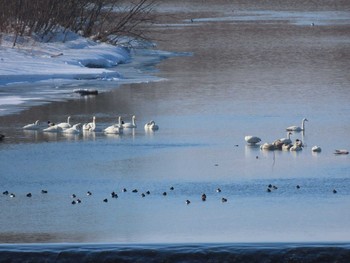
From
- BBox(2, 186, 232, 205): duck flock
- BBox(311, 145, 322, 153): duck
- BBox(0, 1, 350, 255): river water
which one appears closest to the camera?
BBox(0, 1, 350, 255): river water

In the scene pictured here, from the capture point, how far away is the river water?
10977 mm

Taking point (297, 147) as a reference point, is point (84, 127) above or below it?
above

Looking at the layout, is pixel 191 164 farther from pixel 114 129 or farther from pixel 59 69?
pixel 59 69

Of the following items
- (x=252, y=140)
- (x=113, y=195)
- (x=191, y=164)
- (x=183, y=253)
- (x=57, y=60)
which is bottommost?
(x=183, y=253)

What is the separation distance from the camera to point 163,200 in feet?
40.7

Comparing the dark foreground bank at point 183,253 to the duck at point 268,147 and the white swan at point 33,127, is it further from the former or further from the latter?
the white swan at point 33,127

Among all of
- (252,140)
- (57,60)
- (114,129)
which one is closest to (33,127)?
(114,129)

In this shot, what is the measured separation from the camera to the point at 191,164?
14789mm

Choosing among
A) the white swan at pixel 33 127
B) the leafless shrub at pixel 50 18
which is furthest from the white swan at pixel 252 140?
the leafless shrub at pixel 50 18

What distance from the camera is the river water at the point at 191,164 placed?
36.0 feet

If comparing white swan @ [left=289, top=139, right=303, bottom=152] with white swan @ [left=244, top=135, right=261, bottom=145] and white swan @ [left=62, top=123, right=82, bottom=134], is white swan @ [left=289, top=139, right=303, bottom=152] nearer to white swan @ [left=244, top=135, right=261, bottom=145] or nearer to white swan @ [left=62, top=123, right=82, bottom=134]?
white swan @ [left=244, top=135, right=261, bottom=145]

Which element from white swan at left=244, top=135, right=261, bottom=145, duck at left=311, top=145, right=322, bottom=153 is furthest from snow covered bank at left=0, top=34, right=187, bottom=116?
duck at left=311, top=145, right=322, bottom=153

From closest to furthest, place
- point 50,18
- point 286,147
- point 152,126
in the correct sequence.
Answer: point 286,147 < point 152,126 < point 50,18

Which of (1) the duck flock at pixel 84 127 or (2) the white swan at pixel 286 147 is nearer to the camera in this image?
(2) the white swan at pixel 286 147
